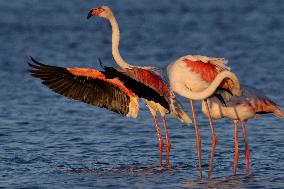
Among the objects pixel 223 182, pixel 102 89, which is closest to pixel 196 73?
pixel 223 182

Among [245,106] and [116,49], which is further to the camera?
[116,49]

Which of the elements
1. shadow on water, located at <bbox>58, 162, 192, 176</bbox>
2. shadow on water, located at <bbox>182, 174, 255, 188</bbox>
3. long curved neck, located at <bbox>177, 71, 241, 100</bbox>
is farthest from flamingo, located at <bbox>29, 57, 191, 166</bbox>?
shadow on water, located at <bbox>182, 174, 255, 188</bbox>

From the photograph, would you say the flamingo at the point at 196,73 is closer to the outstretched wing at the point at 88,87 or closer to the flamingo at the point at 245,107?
the flamingo at the point at 245,107

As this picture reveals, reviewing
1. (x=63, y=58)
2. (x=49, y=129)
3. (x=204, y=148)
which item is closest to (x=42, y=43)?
(x=63, y=58)

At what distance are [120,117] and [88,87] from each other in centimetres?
270

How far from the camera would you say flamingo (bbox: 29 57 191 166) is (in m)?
11.3

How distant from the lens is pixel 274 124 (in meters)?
13.9

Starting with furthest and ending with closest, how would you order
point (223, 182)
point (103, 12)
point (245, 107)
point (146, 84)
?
point (103, 12), point (245, 107), point (146, 84), point (223, 182)

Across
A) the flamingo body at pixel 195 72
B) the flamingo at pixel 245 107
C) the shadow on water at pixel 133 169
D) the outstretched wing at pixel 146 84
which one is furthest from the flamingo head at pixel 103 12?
the shadow on water at pixel 133 169

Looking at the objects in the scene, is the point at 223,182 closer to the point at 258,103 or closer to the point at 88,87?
the point at 258,103

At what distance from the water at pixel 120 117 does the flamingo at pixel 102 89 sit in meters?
0.61

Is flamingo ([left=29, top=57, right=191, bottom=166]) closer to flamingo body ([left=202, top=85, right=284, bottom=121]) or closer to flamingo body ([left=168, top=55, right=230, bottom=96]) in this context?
flamingo body ([left=168, top=55, right=230, bottom=96])

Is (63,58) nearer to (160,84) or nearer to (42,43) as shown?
(42,43)

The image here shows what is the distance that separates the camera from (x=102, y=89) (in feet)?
40.0
